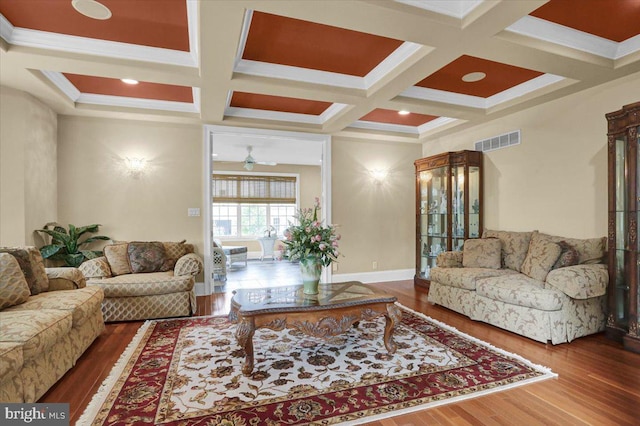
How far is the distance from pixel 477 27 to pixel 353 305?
2391mm

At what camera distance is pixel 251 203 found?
10086 mm

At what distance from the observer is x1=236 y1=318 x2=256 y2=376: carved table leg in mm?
2471

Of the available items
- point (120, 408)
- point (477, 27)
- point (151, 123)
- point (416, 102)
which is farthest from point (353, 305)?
point (151, 123)

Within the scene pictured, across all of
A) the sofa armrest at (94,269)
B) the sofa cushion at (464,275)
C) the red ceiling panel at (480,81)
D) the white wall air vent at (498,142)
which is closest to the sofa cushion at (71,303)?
the sofa armrest at (94,269)

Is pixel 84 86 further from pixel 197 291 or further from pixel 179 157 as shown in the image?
pixel 197 291

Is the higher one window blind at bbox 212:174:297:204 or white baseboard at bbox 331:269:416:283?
window blind at bbox 212:174:297:204

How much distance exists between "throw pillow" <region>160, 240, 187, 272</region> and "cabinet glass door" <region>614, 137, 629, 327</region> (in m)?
5.10

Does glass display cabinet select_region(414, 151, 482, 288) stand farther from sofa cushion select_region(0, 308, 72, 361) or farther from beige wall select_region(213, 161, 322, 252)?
sofa cushion select_region(0, 308, 72, 361)

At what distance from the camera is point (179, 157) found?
201 inches

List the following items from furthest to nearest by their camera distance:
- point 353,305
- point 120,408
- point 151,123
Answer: point 151,123, point 353,305, point 120,408

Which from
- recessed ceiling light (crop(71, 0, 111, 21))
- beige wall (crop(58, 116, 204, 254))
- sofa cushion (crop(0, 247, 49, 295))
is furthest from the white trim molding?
beige wall (crop(58, 116, 204, 254))

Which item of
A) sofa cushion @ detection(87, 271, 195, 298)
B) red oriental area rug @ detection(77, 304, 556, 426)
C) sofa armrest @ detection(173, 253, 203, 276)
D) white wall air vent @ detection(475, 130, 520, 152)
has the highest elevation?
white wall air vent @ detection(475, 130, 520, 152)

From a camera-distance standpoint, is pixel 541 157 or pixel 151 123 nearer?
pixel 541 157

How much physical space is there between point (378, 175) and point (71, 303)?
496 centimetres
